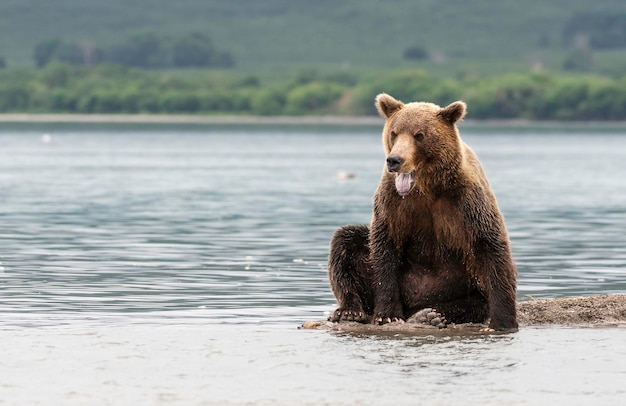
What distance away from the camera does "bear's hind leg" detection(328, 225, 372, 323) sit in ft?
43.3

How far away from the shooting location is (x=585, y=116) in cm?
19388

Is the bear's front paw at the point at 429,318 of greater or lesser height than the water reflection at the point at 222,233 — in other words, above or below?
above

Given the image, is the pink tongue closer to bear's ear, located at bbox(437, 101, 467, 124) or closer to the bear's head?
the bear's head

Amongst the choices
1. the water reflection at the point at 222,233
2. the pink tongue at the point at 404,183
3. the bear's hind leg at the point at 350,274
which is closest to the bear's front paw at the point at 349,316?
the bear's hind leg at the point at 350,274

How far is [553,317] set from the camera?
13781 millimetres

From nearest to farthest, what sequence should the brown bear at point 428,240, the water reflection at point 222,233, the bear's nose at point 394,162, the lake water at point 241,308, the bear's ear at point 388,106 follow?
the lake water at point 241,308, the bear's nose at point 394,162, the brown bear at point 428,240, the bear's ear at point 388,106, the water reflection at point 222,233

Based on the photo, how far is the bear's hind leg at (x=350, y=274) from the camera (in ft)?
43.3

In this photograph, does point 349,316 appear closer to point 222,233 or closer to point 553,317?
point 553,317

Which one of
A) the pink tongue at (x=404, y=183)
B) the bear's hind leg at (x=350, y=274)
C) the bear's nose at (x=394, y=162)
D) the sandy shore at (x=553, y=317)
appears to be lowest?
the sandy shore at (x=553, y=317)

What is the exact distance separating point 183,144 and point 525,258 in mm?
87161

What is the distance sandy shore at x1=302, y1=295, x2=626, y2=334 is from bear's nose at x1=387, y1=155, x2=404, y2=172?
155 centimetres

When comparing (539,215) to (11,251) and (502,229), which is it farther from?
(502,229)

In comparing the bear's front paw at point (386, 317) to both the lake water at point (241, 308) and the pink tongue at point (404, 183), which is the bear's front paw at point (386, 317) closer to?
the lake water at point (241, 308)

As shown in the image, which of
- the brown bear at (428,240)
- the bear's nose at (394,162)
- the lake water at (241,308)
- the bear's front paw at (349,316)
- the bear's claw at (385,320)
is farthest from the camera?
the bear's front paw at (349,316)
